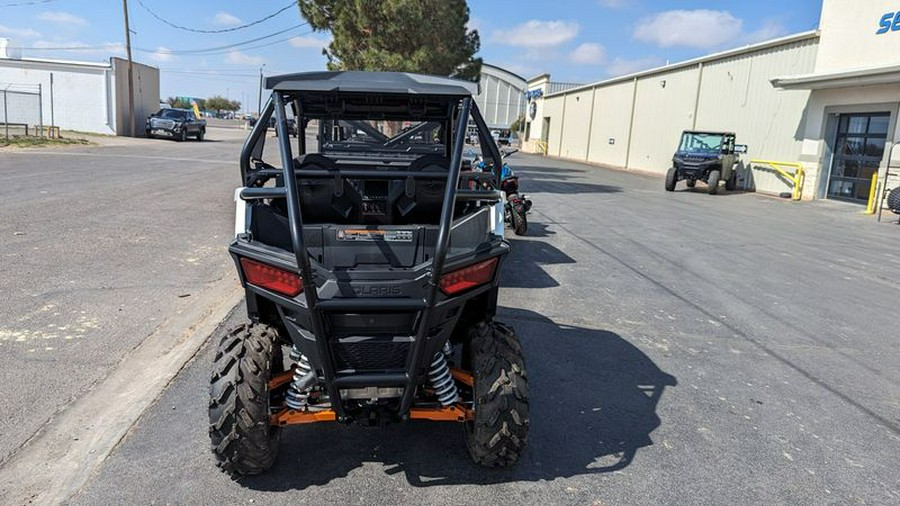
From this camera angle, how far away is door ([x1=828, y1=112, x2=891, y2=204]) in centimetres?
1975

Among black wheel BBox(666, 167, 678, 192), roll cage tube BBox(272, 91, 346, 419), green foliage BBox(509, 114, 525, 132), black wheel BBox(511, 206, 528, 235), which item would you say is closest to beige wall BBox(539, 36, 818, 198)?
black wheel BBox(666, 167, 678, 192)

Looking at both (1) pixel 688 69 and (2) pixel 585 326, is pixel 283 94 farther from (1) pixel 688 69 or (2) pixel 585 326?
(1) pixel 688 69

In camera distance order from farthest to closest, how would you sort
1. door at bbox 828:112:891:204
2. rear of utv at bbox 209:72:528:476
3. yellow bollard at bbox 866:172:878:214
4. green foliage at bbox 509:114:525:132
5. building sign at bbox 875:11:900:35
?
green foliage at bbox 509:114:525:132 < door at bbox 828:112:891:204 < building sign at bbox 875:11:900:35 < yellow bollard at bbox 866:172:878:214 < rear of utv at bbox 209:72:528:476

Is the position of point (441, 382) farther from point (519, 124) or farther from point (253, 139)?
point (519, 124)

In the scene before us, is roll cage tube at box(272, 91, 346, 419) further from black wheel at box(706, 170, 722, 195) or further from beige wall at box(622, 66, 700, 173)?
beige wall at box(622, 66, 700, 173)

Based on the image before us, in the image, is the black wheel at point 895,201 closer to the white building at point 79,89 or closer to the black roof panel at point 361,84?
the black roof panel at point 361,84

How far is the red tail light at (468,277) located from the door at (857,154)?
2046cm

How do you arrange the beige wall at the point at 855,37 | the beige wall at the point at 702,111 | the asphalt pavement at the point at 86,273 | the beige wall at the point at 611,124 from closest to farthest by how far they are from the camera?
the asphalt pavement at the point at 86,273 → the beige wall at the point at 855,37 → the beige wall at the point at 702,111 → the beige wall at the point at 611,124

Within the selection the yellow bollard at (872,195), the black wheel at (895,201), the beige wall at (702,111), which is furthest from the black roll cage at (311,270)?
the beige wall at (702,111)

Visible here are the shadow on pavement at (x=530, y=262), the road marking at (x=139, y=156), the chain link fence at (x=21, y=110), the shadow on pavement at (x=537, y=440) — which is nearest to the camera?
the shadow on pavement at (x=537, y=440)

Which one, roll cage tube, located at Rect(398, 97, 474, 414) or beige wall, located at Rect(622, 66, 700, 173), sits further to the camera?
beige wall, located at Rect(622, 66, 700, 173)

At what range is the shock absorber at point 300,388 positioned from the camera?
308 centimetres

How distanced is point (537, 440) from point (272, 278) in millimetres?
1764

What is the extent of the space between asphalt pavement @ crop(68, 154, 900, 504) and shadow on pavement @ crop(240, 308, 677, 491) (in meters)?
Result: 0.01
